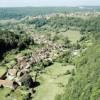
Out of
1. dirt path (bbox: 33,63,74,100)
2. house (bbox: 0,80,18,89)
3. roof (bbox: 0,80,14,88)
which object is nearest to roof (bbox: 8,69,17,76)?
dirt path (bbox: 33,63,74,100)

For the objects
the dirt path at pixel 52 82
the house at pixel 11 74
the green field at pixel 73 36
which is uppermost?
the house at pixel 11 74

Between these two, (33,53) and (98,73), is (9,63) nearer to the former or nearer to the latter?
(33,53)

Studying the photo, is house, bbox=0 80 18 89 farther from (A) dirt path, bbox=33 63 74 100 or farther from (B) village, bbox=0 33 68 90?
(A) dirt path, bbox=33 63 74 100

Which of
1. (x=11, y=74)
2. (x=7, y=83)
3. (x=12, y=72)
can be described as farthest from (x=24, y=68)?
(x=7, y=83)

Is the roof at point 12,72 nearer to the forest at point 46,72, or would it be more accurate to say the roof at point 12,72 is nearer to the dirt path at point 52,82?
the forest at point 46,72

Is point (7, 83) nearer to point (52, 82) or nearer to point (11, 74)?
point (11, 74)

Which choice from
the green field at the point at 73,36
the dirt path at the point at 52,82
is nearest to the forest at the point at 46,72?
the dirt path at the point at 52,82

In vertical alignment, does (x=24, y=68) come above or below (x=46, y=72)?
above

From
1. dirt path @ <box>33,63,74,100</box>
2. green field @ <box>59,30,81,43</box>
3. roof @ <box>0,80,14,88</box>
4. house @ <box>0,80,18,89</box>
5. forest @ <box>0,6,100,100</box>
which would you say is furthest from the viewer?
green field @ <box>59,30,81,43</box>

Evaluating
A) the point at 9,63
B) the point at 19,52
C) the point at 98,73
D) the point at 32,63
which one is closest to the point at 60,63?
the point at 32,63
